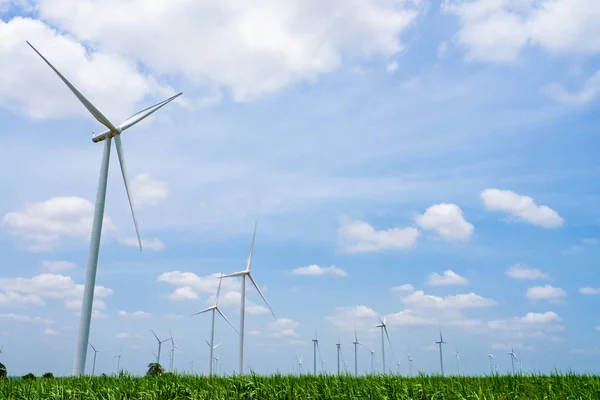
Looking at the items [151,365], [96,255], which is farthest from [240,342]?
[96,255]

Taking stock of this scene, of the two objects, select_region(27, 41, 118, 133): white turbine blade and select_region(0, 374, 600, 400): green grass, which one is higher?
select_region(27, 41, 118, 133): white turbine blade

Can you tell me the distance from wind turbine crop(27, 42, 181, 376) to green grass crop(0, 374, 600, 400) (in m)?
6.43

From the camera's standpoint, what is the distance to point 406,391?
18766 millimetres

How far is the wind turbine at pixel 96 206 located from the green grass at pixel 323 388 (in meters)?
6.43

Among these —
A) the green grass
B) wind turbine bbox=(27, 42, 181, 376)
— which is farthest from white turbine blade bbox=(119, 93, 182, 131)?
the green grass

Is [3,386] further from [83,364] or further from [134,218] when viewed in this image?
[134,218]

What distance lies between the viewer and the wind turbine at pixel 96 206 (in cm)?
2946

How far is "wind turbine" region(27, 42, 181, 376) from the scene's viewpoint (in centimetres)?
2946

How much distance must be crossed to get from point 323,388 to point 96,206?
730 inches

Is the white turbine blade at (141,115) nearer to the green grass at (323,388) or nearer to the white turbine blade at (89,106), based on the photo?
the white turbine blade at (89,106)

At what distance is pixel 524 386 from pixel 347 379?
6092 millimetres

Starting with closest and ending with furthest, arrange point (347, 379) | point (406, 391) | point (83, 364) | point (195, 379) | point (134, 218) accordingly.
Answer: point (406, 391), point (347, 379), point (195, 379), point (83, 364), point (134, 218)

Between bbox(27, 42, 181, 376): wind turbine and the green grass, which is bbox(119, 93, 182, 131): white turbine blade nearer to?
bbox(27, 42, 181, 376): wind turbine

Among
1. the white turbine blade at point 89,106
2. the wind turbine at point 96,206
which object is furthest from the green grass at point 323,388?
the white turbine blade at point 89,106
